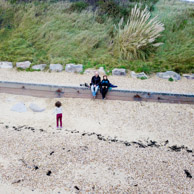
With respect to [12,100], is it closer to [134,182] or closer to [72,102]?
[72,102]

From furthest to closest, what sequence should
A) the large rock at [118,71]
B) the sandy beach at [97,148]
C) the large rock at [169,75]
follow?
the large rock at [118,71] → the large rock at [169,75] → the sandy beach at [97,148]

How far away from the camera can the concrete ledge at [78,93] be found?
5.66 m

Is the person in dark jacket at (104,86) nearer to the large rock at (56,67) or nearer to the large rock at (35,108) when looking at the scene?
the large rock at (35,108)

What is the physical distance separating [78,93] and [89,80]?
1.43 metres

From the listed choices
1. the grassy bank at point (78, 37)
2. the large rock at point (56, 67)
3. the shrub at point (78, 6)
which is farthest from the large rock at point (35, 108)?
the shrub at point (78, 6)

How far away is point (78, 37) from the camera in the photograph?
9.54 m

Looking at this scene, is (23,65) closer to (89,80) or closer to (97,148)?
(89,80)

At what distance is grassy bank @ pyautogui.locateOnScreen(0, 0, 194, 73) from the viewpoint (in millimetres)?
8414

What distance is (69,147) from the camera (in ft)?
12.7

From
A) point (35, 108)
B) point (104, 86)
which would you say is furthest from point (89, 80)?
point (35, 108)

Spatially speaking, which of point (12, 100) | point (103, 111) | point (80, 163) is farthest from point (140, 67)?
point (80, 163)

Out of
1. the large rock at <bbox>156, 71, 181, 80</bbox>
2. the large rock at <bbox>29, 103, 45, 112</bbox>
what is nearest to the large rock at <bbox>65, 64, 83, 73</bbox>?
the large rock at <bbox>29, 103, 45, 112</bbox>

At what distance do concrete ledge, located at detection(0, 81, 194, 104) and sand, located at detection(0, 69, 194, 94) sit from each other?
877mm

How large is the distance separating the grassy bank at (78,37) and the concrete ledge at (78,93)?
226 centimetres
